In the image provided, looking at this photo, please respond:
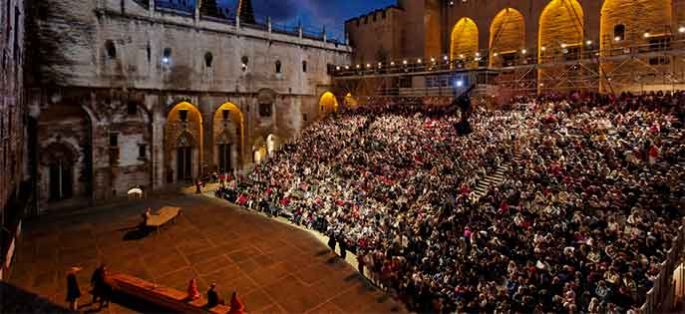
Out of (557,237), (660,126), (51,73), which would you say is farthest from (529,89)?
(51,73)

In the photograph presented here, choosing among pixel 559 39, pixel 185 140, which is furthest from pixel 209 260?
pixel 559 39

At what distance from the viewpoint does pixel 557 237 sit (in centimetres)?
1070

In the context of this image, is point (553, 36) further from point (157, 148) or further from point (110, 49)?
point (110, 49)

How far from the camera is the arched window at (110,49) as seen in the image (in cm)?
2206

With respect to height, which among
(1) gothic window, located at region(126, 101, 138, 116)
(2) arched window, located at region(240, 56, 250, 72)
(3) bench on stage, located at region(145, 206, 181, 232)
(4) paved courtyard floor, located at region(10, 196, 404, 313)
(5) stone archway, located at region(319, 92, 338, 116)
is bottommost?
(4) paved courtyard floor, located at region(10, 196, 404, 313)

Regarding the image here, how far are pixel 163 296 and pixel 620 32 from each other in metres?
26.9

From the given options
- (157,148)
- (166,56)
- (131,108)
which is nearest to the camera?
(131,108)

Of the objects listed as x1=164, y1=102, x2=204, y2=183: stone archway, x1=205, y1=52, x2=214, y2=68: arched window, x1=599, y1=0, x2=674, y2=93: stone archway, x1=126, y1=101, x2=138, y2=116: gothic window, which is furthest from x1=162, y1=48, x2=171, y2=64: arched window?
x1=599, y1=0, x2=674, y2=93: stone archway

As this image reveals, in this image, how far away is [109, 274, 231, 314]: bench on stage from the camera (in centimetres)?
942

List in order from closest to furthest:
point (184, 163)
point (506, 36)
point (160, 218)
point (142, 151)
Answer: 1. point (160, 218)
2. point (142, 151)
3. point (184, 163)
4. point (506, 36)

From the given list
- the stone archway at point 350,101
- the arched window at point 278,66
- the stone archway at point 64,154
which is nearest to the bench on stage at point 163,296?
the stone archway at point 64,154

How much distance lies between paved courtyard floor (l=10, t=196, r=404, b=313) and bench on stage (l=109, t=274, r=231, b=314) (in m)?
0.40

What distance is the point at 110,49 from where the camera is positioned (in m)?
22.2

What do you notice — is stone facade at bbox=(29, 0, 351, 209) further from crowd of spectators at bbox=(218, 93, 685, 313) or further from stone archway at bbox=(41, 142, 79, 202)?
crowd of spectators at bbox=(218, 93, 685, 313)
